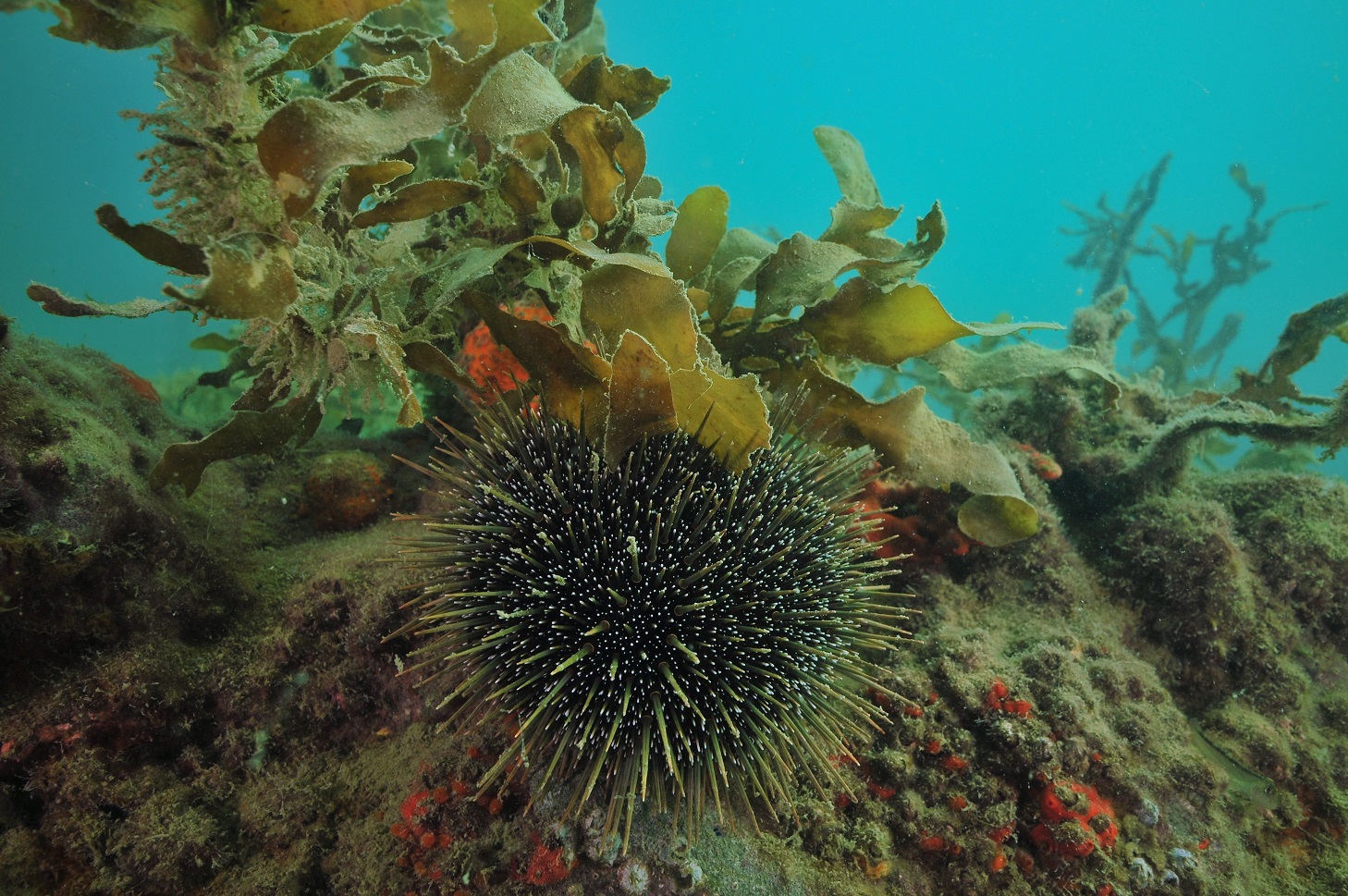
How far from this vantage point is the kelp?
162 centimetres

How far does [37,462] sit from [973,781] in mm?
3484

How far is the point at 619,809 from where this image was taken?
1.80m

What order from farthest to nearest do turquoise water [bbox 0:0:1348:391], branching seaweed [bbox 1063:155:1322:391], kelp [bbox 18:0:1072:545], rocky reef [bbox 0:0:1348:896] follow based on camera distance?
turquoise water [bbox 0:0:1348:391] < branching seaweed [bbox 1063:155:1322:391] < rocky reef [bbox 0:0:1348:896] < kelp [bbox 18:0:1072:545]

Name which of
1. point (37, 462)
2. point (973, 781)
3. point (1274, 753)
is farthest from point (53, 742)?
point (1274, 753)

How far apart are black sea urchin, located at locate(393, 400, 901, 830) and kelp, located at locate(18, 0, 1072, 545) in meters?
0.21

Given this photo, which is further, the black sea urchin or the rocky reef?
the rocky reef

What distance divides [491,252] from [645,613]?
154cm

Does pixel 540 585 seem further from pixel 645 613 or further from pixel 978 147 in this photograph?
pixel 978 147

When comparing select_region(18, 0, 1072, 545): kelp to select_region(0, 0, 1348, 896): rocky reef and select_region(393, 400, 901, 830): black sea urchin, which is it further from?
select_region(393, 400, 901, 830): black sea urchin

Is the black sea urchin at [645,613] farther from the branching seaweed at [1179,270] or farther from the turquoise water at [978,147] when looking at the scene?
the turquoise water at [978,147]

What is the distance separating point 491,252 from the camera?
230cm

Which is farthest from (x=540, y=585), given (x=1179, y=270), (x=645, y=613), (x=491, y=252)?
(x=1179, y=270)

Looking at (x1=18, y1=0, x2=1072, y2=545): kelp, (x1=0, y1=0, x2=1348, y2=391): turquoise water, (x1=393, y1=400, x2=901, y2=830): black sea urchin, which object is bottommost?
(x1=393, y1=400, x2=901, y2=830): black sea urchin

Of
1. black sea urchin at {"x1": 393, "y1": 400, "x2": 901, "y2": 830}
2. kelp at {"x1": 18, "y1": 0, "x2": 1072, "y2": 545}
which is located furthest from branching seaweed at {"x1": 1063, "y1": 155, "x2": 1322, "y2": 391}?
black sea urchin at {"x1": 393, "y1": 400, "x2": 901, "y2": 830}
